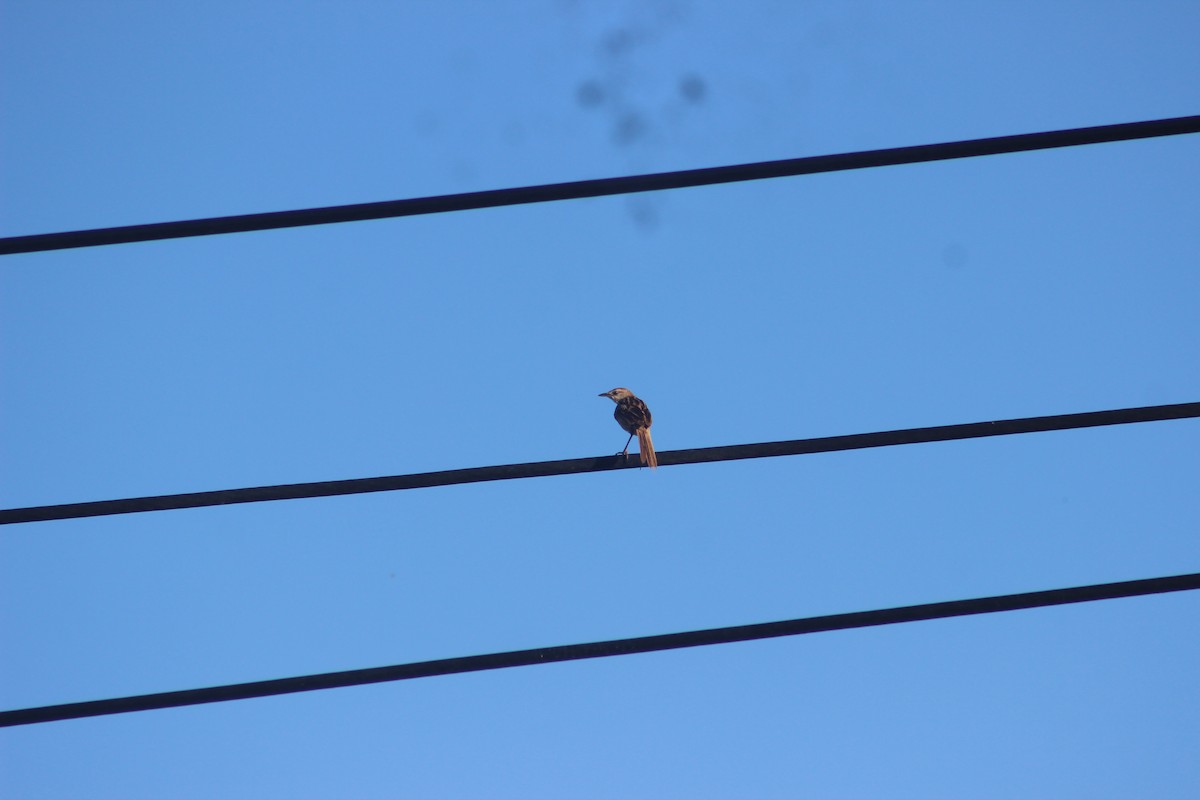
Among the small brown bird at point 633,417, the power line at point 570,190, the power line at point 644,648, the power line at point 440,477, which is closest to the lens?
the power line at point 570,190

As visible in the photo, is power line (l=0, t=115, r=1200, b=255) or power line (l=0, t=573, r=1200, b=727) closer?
power line (l=0, t=115, r=1200, b=255)

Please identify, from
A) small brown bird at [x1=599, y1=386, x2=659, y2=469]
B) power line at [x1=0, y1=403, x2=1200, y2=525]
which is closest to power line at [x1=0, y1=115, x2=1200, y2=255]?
power line at [x1=0, y1=403, x2=1200, y2=525]

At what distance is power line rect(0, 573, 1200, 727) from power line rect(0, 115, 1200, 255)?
2.00 metres

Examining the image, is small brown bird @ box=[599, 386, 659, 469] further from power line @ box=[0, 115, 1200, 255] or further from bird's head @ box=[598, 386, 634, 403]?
power line @ box=[0, 115, 1200, 255]

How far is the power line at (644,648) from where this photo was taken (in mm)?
5230

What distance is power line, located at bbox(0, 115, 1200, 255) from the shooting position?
5.06 metres

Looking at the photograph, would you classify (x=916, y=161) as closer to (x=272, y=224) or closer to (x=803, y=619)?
(x=803, y=619)

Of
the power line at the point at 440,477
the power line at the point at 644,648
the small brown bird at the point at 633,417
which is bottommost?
the power line at the point at 644,648

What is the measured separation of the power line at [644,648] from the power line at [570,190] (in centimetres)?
200

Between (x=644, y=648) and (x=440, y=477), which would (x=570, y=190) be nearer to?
(x=440, y=477)

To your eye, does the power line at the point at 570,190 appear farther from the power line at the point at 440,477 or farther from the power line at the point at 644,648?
the power line at the point at 644,648

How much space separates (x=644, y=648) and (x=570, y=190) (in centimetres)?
210

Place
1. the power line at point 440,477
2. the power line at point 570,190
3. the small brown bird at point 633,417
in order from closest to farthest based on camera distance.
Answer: the power line at point 570,190 < the power line at point 440,477 < the small brown bird at point 633,417

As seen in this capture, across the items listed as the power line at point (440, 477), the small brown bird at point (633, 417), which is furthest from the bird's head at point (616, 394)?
the power line at point (440, 477)
